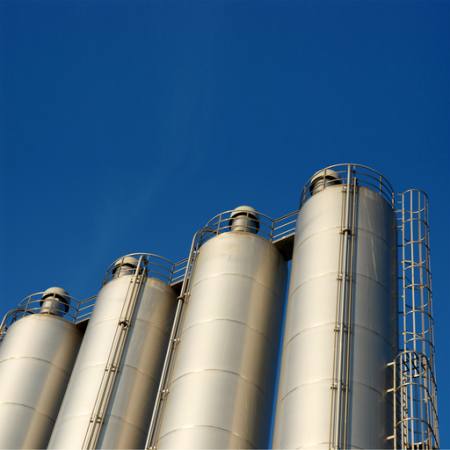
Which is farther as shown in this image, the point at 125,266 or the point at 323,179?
the point at 125,266

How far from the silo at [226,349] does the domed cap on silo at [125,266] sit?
11.7 feet

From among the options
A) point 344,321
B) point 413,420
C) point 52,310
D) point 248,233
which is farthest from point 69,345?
point 413,420

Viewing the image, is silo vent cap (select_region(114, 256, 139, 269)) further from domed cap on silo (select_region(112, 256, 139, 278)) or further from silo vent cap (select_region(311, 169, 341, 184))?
silo vent cap (select_region(311, 169, 341, 184))

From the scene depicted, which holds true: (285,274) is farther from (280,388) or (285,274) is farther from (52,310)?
(52,310)

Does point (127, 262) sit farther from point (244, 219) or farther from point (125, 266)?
point (244, 219)

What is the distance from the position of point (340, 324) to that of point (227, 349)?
344cm

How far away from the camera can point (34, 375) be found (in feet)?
84.3

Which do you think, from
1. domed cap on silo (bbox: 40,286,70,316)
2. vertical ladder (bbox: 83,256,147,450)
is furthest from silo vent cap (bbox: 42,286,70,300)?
vertical ladder (bbox: 83,256,147,450)

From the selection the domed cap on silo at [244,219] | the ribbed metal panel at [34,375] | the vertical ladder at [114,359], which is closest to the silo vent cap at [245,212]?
the domed cap on silo at [244,219]

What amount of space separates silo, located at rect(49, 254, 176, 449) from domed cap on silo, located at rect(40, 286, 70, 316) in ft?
9.05

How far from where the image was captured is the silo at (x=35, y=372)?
2452 cm

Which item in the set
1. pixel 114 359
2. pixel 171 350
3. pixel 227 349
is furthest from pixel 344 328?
pixel 114 359

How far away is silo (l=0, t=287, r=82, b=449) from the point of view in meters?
24.5

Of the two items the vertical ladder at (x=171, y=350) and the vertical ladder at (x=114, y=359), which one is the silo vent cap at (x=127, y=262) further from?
the vertical ladder at (x=171, y=350)
